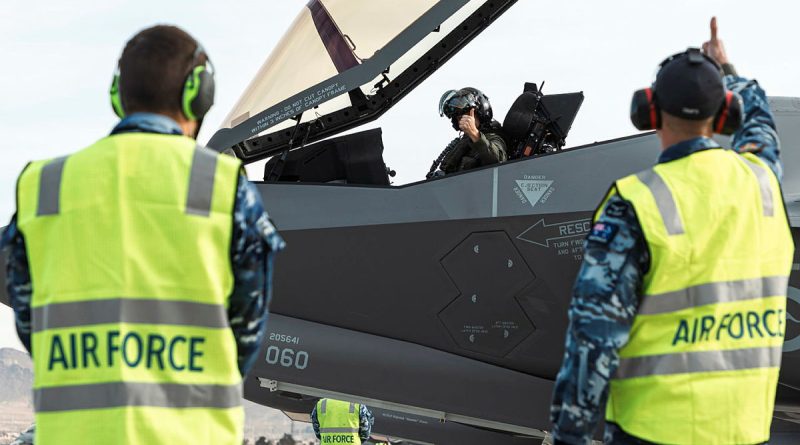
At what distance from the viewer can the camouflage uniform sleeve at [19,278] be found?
9.71 feet

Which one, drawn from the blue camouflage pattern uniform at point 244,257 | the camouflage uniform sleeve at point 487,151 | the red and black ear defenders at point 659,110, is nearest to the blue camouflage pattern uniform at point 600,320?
the red and black ear defenders at point 659,110

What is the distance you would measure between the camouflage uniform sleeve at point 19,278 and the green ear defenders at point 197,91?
46cm

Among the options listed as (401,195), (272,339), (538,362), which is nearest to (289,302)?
(272,339)

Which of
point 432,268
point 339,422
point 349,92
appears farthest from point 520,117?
point 339,422

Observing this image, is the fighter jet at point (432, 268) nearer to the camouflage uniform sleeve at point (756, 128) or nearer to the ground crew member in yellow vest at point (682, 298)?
the camouflage uniform sleeve at point (756, 128)

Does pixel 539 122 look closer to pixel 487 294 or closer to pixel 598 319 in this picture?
pixel 487 294

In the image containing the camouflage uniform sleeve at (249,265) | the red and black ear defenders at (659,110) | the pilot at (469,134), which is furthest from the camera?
the pilot at (469,134)

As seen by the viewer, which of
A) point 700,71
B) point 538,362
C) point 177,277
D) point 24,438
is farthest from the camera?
point 538,362

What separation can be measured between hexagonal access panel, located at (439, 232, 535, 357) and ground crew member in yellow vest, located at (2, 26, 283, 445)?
363 cm

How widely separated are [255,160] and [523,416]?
2595 millimetres

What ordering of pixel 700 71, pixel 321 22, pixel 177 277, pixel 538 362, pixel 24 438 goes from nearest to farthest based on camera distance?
pixel 177 277 < pixel 700 71 < pixel 24 438 < pixel 538 362 < pixel 321 22

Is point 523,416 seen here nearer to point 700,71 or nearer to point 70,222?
point 700,71

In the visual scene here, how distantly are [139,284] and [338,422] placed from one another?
11.2m

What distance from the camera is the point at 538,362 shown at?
6.43m
